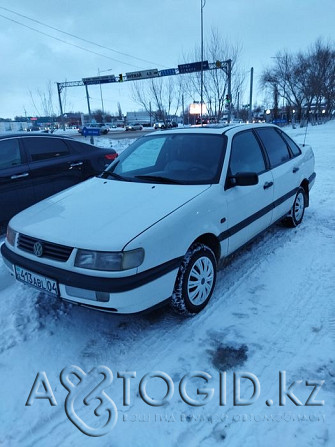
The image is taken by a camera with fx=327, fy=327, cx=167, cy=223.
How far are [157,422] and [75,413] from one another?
52cm

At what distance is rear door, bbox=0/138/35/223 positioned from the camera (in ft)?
15.5

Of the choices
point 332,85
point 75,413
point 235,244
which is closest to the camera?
point 75,413

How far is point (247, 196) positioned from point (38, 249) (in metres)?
2.12

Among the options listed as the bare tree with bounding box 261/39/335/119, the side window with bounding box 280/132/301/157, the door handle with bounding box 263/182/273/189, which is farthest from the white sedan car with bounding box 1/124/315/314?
the bare tree with bounding box 261/39/335/119

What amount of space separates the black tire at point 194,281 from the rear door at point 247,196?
0.41 meters

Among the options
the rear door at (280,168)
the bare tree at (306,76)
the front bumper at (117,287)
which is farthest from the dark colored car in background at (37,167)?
the bare tree at (306,76)

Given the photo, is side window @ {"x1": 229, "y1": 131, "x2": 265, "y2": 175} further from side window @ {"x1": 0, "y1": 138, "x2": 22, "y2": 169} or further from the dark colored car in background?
side window @ {"x1": 0, "y1": 138, "x2": 22, "y2": 169}

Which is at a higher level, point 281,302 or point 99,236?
point 99,236

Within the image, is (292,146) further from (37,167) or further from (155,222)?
(37,167)

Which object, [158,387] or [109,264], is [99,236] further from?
[158,387]

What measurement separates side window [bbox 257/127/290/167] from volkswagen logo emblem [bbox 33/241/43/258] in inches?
114

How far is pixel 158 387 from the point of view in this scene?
223 cm

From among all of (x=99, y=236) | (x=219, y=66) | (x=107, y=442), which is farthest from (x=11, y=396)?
(x=219, y=66)

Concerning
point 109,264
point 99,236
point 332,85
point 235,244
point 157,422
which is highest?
point 332,85
